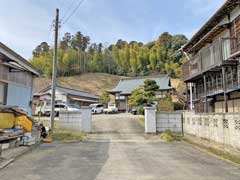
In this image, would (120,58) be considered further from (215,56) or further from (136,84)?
(215,56)

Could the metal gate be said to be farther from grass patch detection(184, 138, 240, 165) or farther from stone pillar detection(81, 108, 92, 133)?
grass patch detection(184, 138, 240, 165)

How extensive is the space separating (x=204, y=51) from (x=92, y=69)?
57492 millimetres

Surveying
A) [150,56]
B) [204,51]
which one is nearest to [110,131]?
[204,51]

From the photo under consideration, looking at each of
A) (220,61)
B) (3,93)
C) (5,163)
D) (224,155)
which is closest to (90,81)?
(3,93)

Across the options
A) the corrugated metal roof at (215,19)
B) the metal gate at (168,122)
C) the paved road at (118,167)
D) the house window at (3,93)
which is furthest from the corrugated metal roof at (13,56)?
the corrugated metal roof at (215,19)

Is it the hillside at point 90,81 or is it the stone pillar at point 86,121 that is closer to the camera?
the stone pillar at point 86,121

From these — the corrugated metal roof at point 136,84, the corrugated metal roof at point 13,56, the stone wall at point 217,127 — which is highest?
the corrugated metal roof at point 136,84

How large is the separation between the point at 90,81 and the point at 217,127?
177ft

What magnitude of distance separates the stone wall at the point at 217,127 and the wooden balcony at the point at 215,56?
254cm

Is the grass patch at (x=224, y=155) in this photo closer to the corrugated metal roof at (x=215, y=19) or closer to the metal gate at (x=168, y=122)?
the metal gate at (x=168, y=122)

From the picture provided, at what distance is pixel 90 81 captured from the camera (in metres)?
61.8

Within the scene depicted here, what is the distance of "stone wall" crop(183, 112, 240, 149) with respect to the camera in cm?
782

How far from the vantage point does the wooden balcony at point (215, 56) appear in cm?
1042

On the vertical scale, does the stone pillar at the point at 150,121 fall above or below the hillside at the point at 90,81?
below
